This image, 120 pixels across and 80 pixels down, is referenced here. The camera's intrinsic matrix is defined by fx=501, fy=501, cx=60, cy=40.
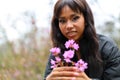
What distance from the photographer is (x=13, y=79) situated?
4402 millimetres

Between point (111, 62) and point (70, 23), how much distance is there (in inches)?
13.7

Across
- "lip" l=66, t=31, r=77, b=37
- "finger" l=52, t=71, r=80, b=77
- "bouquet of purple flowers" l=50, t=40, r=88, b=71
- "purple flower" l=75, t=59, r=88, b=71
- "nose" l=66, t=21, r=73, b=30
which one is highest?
"nose" l=66, t=21, r=73, b=30

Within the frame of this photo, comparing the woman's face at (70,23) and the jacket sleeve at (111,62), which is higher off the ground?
the woman's face at (70,23)

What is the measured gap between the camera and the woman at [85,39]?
8.25ft

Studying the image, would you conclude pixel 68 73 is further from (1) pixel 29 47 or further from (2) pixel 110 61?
(1) pixel 29 47

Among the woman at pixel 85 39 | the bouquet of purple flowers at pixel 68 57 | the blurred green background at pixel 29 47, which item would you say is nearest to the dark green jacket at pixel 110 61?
the woman at pixel 85 39

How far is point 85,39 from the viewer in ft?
8.89

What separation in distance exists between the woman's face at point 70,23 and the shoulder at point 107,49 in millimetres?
202

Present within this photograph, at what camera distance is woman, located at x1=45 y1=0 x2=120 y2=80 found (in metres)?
2.52

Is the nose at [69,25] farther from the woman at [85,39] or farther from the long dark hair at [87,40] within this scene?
the long dark hair at [87,40]

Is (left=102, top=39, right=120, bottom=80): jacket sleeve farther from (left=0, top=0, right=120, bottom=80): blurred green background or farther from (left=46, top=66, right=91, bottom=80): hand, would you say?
(left=0, top=0, right=120, bottom=80): blurred green background

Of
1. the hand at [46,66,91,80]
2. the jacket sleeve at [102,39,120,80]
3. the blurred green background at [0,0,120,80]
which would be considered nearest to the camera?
the hand at [46,66,91,80]

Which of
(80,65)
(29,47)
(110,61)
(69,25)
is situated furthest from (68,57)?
(29,47)

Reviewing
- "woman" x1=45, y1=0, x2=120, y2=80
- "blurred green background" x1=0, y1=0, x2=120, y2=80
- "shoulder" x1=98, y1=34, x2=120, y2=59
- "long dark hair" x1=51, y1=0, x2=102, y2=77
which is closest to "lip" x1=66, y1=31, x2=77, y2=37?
"woman" x1=45, y1=0, x2=120, y2=80
